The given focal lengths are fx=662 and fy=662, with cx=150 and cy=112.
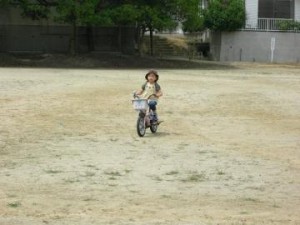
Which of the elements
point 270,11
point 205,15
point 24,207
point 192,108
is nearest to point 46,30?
point 205,15

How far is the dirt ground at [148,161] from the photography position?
7.50 m

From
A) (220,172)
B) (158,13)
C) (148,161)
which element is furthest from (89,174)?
(158,13)

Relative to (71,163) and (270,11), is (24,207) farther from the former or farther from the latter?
(270,11)

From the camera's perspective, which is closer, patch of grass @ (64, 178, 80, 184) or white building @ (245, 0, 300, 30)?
patch of grass @ (64, 178, 80, 184)

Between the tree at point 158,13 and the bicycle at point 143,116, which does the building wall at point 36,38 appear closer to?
the tree at point 158,13

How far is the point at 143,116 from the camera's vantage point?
1394 cm

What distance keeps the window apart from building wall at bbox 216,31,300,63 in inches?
58.2

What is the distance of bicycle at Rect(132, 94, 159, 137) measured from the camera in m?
13.6

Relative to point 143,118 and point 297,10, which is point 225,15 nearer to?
point 297,10

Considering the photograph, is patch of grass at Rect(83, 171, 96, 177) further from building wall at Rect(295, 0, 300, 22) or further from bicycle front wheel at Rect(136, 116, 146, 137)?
building wall at Rect(295, 0, 300, 22)

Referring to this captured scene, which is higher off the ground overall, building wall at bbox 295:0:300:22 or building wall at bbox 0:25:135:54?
building wall at bbox 295:0:300:22

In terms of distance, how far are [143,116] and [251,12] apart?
3847 cm

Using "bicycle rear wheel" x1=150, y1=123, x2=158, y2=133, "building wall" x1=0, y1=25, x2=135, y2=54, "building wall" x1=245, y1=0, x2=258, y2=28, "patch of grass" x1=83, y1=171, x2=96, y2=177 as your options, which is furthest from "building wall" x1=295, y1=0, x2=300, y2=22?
"patch of grass" x1=83, y1=171, x2=96, y2=177

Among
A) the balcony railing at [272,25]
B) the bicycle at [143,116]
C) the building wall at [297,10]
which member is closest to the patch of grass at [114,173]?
the bicycle at [143,116]
